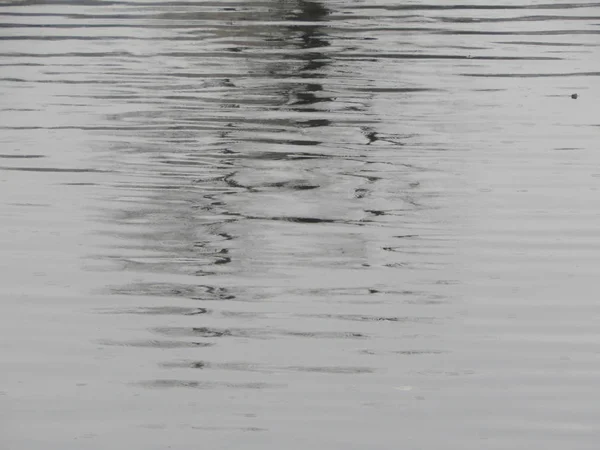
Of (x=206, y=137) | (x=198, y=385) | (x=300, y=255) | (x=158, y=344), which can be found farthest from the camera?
(x=206, y=137)

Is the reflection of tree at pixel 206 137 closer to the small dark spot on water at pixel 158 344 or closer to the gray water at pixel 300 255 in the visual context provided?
the gray water at pixel 300 255

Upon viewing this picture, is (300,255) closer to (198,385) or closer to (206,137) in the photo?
(198,385)

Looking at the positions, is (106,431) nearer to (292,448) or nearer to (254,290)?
(292,448)

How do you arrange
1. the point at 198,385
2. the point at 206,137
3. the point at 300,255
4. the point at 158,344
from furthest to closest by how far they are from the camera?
1. the point at 206,137
2. the point at 300,255
3. the point at 158,344
4. the point at 198,385

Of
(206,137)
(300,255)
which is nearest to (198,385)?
(300,255)

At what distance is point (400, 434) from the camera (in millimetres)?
5586

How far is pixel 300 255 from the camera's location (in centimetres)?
822

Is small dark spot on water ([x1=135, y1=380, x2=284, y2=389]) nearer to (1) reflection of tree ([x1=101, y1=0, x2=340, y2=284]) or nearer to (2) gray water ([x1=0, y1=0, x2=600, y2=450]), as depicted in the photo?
(2) gray water ([x1=0, y1=0, x2=600, y2=450])

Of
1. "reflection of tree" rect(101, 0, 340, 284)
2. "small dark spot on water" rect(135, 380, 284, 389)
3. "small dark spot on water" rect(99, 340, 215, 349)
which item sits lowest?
"reflection of tree" rect(101, 0, 340, 284)

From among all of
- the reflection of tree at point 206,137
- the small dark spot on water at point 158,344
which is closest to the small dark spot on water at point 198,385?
the small dark spot on water at point 158,344

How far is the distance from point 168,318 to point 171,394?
43.9 inches

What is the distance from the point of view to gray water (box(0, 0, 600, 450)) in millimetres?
5848

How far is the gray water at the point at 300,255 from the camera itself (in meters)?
5.85

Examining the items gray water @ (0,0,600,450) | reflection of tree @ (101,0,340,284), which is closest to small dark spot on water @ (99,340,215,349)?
gray water @ (0,0,600,450)
